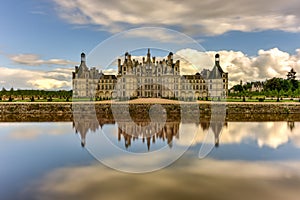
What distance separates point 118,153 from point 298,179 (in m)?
7.35

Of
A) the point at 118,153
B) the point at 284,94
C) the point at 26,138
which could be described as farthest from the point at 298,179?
the point at 284,94

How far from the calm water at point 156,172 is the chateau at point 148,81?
36.9 metres

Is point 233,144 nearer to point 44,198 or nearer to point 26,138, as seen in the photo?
point 44,198

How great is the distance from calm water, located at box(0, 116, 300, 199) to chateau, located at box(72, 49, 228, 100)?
121 ft

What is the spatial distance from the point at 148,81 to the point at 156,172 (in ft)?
149

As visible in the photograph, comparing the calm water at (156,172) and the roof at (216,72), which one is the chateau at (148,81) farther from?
the calm water at (156,172)

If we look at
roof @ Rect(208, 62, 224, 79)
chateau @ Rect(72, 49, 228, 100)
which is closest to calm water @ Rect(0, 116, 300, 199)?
chateau @ Rect(72, 49, 228, 100)

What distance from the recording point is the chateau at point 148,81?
55.7 meters

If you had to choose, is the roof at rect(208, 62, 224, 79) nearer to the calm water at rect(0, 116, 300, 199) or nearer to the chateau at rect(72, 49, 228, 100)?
the chateau at rect(72, 49, 228, 100)

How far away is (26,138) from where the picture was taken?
700 inches

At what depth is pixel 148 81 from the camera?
55812 mm

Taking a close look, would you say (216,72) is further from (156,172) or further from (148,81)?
(156,172)

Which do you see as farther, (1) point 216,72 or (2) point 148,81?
(1) point 216,72

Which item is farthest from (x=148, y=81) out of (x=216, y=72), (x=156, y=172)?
(x=156, y=172)
